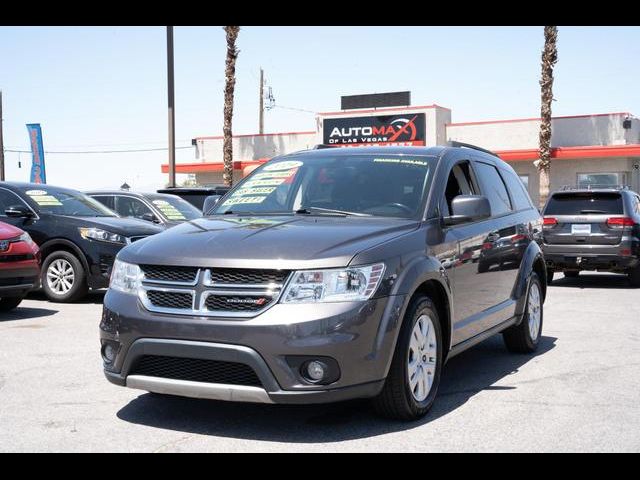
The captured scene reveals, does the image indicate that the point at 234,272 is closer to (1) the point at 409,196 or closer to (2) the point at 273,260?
(2) the point at 273,260

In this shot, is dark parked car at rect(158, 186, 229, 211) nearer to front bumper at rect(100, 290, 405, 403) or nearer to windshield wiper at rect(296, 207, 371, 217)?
windshield wiper at rect(296, 207, 371, 217)

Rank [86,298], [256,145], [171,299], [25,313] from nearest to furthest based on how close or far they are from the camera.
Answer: [171,299] < [25,313] < [86,298] < [256,145]

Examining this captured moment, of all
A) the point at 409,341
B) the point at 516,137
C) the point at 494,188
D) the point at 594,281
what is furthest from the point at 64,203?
the point at 516,137

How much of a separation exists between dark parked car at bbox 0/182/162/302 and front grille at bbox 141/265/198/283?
6.22 m

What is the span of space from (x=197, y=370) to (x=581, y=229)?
10.8 m

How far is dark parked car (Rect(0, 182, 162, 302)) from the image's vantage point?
1094 centimetres

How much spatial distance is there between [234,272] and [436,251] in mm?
1516

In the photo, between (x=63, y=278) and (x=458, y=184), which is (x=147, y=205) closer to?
(x=63, y=278)

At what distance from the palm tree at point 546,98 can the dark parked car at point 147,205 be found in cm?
1494

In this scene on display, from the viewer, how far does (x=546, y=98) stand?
27.3 metres

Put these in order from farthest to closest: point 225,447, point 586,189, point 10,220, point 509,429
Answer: point 586,189
point 10,220
point 509,429
point 225,447
